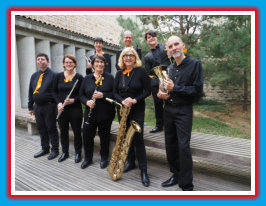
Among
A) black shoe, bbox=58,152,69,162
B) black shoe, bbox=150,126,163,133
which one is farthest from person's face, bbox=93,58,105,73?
black shoe, bbox=58,152,69,162

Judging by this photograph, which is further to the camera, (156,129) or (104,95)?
(156,129)

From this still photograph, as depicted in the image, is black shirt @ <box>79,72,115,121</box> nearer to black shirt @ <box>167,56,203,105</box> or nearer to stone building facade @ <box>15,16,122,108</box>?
black shirt @ <box>167,56,203,105</box>

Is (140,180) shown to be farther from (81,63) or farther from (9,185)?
(81,63)

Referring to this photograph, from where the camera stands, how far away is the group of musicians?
249 cm

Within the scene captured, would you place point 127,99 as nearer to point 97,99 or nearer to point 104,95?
point 104,95

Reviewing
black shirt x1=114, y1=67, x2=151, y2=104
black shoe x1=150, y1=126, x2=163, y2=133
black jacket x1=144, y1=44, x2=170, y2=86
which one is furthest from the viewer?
black shoe x1=150, y1=126, x2=163, y2=133

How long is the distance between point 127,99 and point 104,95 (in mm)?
478

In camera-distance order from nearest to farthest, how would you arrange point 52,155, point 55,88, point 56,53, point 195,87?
point 195,87 < point 55,88 < point 52,155 < point 56,53

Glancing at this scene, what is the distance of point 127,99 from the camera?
283 cm

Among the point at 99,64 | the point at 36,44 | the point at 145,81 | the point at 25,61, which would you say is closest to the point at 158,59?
the point at 145,81

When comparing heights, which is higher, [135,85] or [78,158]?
[135,85]

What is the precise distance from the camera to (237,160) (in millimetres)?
2633

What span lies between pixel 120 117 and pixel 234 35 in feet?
22.5

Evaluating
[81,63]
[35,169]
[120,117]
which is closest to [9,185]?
[35,169]
